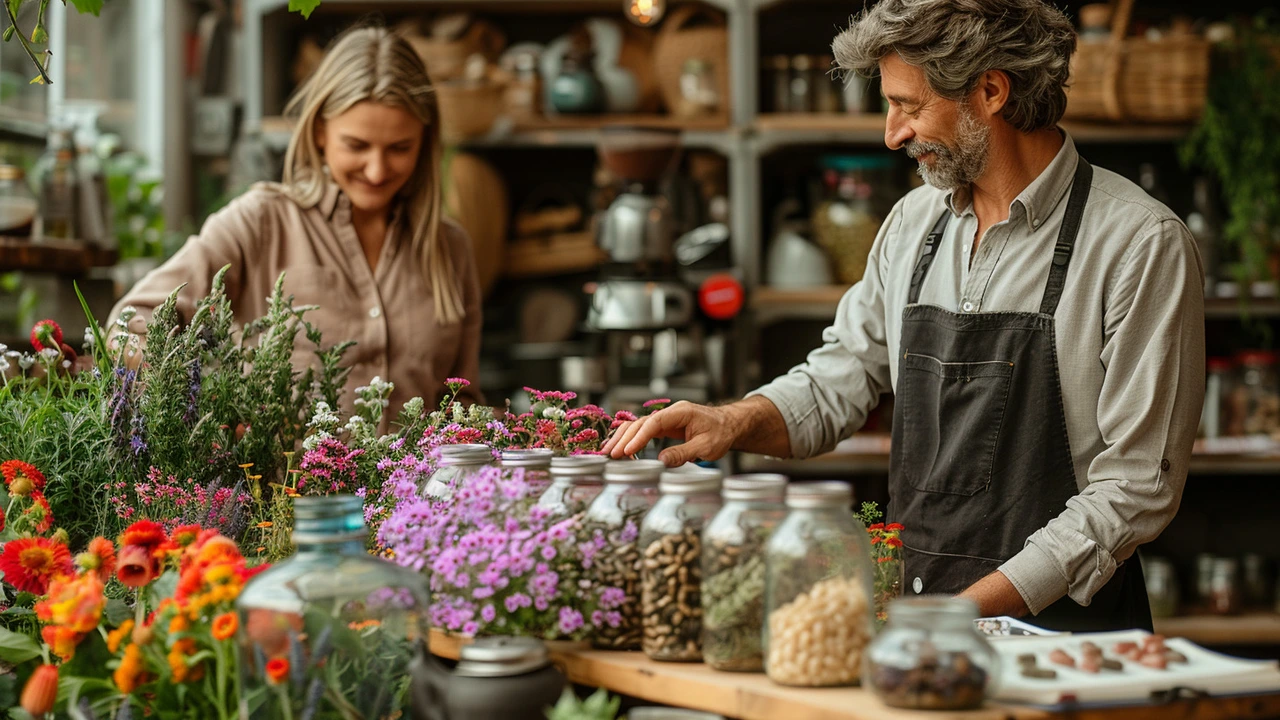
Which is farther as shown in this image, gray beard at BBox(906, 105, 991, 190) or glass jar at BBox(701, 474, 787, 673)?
gray beard at BBox(906, 105, 991, 190)

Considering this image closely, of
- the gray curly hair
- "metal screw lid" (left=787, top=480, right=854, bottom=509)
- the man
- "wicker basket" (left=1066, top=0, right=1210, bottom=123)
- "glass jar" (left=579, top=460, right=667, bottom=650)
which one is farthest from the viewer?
"wicker basket" (left=1066, top=0, right=1210, bottom=123)

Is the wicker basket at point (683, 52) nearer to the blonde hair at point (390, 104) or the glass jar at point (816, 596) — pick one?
the blonde hair at point (390, 104)

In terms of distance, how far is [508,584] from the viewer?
48.8 inches

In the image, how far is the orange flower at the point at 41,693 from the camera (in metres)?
1.11

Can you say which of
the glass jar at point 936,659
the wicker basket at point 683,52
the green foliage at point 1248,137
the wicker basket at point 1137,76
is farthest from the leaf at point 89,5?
the green foliage at point 1248,137

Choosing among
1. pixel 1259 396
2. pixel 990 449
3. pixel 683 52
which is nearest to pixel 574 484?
pixel 990 449

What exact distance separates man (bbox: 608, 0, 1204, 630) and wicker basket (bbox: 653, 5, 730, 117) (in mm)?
2006

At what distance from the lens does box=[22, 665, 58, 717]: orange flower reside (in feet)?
3.63

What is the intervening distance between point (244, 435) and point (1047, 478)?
3.85 feet

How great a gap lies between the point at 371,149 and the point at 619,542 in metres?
1.43

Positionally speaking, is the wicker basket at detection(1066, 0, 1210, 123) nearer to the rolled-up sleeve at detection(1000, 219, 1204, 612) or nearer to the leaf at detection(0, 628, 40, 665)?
the rolled-up sleeve at detection(1000, 219, 1204, 612)

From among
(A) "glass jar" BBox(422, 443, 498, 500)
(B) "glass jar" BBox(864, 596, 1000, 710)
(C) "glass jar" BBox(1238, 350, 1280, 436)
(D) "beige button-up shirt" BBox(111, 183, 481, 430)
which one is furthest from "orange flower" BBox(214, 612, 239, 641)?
(C) "glass jar" BBox(1238, 350, 1280, 436)

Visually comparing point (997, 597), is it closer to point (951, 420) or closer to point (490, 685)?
point (951, 420)

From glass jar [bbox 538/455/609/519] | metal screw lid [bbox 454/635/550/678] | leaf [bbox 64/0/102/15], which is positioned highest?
leaf [bbox 64/0/102/15]
